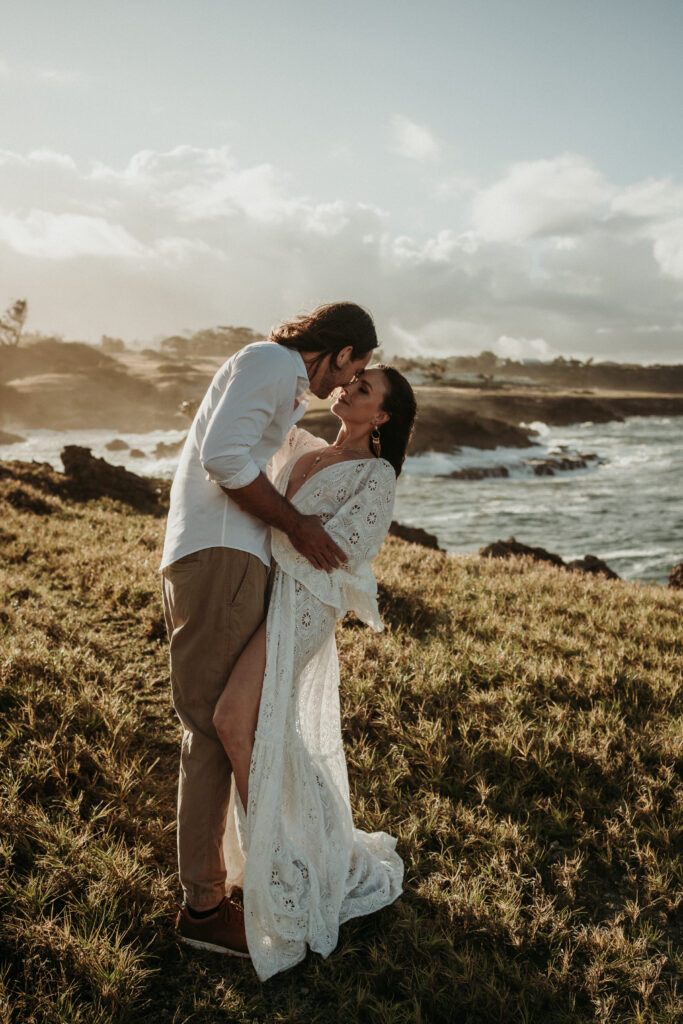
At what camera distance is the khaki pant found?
8.07 ft

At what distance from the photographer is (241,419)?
2.28 m

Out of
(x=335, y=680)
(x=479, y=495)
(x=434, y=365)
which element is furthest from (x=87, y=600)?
(x=434, y=365)

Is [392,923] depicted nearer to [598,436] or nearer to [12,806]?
[12,806]

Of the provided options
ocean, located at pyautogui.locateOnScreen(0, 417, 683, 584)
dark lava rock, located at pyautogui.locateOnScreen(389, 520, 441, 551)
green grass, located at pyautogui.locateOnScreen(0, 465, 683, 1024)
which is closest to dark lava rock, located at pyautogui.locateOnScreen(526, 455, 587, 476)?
ocean, located at pyautogui.locateOnScreen(0, 417, 683, 584)

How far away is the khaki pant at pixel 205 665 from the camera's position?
8.07ft

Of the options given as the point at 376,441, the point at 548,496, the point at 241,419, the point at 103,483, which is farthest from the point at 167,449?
the point at 241,419

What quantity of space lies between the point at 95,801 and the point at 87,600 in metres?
3.16

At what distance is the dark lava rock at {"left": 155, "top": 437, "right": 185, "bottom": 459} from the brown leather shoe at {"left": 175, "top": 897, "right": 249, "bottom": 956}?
33.1 m

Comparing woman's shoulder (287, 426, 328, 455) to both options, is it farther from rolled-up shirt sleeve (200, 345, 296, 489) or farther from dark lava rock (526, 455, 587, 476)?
dark lava rock (526, 455, 587, 476)

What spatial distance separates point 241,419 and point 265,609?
0.81 meters

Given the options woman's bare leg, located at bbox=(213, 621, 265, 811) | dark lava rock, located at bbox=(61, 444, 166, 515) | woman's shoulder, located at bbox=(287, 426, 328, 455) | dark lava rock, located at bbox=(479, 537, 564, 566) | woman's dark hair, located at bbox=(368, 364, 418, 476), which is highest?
woman's dark hair, located at bbox=(368, 364, 418, 476)

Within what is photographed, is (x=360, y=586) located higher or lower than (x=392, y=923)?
higher

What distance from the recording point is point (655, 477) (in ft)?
122

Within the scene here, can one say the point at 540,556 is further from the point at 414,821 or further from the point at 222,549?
the point at 222,549
